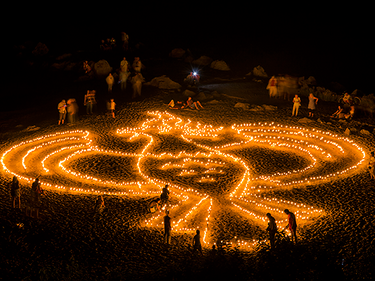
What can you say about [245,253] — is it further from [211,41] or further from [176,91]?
[211,41]

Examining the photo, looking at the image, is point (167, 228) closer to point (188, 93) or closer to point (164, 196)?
point (164, 196)

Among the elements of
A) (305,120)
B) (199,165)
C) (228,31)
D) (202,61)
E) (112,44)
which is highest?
(228,31)

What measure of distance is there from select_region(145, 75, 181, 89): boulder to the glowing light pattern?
6632 millimetres

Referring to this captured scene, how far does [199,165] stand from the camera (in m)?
23.1

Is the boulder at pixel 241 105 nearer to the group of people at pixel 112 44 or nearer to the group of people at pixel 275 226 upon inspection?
the group of people at pixel 275 226

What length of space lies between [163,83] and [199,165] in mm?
15122

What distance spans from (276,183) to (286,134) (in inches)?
300

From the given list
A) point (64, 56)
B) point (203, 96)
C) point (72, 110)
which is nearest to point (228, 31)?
point (64, 56)

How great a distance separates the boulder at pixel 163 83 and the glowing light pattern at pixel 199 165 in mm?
6632

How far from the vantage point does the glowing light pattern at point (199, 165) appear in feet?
60.4

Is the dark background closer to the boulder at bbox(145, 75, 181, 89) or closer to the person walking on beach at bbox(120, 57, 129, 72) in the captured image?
the boulder at bbox(145, 75, 181, 89)

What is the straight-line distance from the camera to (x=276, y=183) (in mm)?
20594

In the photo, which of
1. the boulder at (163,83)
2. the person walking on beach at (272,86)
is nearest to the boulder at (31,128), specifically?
the boulder at (163,83)

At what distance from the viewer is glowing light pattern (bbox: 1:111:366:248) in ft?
60.4
